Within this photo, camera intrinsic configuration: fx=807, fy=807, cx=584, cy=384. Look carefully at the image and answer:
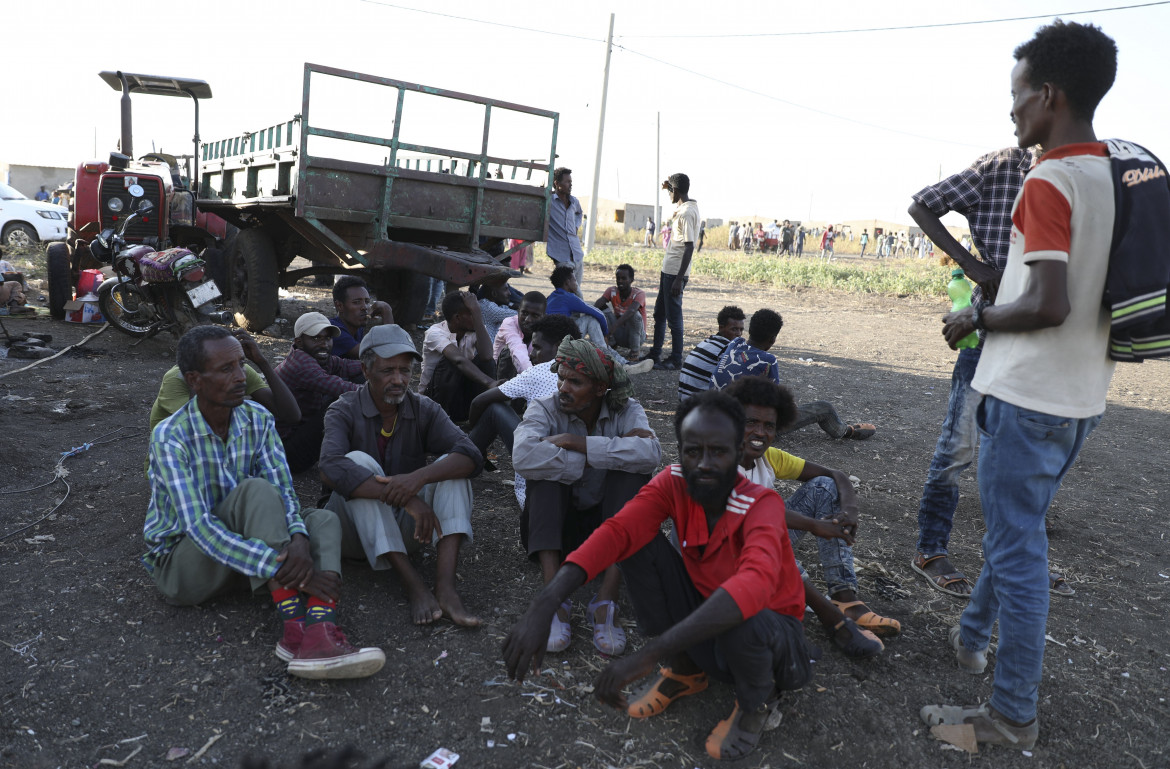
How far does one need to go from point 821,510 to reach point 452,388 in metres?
2.89

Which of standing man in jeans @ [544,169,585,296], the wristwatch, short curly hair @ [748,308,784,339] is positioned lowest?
short curly hair @ [748,308,784,339]

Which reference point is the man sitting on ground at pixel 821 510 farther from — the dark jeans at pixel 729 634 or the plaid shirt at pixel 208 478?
the plaid shirt at pixel 208 478

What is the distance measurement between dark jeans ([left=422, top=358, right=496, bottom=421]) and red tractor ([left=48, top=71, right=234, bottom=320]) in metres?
5.26

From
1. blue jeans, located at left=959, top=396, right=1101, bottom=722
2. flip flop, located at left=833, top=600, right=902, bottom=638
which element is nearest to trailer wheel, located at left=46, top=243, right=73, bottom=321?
flip flop, located at left=833, top=600, right=902, bottom=638

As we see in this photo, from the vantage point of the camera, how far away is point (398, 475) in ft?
11.0

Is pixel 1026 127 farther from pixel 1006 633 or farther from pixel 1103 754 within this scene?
pixel 1103 754

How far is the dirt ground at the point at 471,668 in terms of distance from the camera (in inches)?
97.8

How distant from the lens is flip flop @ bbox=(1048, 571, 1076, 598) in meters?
3.75

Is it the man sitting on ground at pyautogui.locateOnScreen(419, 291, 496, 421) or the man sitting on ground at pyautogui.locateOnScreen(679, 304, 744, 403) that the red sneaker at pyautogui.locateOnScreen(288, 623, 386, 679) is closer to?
the man sitting on ground at pyautogui.locateOnScreen(419, 291, 496, 421)

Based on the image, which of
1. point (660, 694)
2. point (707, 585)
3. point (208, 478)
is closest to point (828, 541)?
point (707, 585)

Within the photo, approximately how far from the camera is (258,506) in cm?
296

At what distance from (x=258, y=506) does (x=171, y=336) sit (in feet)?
21.2

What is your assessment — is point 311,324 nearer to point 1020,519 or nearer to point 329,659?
point 329,659

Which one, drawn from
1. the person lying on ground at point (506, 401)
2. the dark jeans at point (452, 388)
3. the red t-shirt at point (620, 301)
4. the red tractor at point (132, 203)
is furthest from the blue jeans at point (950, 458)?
the red tractor at point (132, 203)
